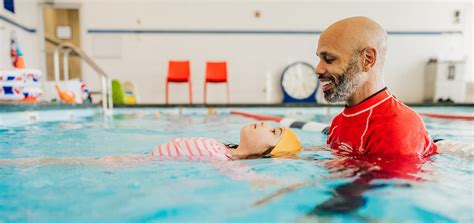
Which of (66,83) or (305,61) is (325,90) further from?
(305,61)

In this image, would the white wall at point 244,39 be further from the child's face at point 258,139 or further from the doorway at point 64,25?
the child's face at point 258,139

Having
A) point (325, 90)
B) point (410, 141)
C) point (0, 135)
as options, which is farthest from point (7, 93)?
point (410, 141)

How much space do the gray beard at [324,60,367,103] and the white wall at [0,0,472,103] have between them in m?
8.34

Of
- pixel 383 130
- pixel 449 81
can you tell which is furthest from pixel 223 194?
pixel 449 81

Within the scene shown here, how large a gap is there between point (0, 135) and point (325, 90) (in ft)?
9.61

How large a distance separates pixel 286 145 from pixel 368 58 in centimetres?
62

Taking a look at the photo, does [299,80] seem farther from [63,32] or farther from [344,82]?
[344,82]

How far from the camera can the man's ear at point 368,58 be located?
1.89m

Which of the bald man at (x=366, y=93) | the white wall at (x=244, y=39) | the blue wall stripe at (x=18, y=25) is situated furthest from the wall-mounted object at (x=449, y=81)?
the blue wall stripe at (x=18, y=25)

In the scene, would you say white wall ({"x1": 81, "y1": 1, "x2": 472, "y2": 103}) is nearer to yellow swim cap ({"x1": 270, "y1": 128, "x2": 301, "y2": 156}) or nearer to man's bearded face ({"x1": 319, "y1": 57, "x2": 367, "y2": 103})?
yellow swim cap ({"x1": 270, "y1": 128, "x2": 301, "y2": 156})

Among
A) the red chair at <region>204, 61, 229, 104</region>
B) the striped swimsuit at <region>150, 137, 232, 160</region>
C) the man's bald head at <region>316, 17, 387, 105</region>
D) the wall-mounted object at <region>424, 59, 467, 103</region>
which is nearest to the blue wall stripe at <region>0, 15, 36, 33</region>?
the red chair at <region>204, 61, 229, 104</region>

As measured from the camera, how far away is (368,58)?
6.25ft

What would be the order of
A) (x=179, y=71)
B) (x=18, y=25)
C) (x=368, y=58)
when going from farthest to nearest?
(x=179, y=71), (x=18, y=25), (x=368, y=58)

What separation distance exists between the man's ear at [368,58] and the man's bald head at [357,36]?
2 centimetres
